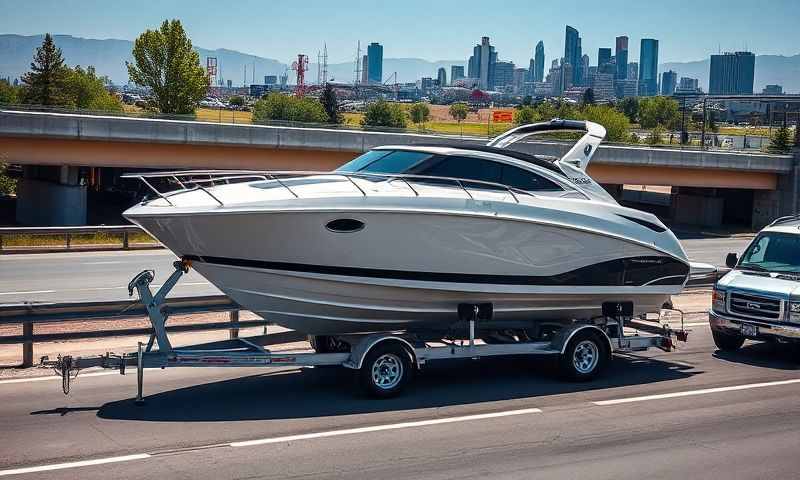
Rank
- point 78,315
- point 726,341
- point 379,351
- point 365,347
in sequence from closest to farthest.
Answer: point 365,347
point 379,351
point 78,315
point 726,341

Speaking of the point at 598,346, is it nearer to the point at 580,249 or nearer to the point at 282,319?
the point at 580,249

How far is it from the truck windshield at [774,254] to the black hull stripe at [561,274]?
1894 millimetres

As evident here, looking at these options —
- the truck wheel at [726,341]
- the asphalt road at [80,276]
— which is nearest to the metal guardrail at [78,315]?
the truck wheel at [726,341]

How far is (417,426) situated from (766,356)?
719 centimetres

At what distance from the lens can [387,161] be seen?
521 inches

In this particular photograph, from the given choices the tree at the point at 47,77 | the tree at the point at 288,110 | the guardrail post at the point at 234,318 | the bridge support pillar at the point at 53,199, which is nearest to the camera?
the guardrail post at the point at 234,318

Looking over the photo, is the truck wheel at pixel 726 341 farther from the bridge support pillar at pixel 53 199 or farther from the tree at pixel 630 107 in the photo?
the tree at pixel 630 107

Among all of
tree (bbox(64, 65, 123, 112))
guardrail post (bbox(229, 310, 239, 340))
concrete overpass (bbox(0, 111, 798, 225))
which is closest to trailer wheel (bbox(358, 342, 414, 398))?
guardrail post (bbox(229, 310, 239, 340))

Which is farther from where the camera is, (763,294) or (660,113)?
(660,113)

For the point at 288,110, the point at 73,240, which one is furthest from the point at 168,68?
the point at 73,240

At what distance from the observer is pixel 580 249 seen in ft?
43.4

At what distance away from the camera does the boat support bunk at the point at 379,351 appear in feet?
35.9

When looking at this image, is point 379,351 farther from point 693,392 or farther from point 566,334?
point 693,392

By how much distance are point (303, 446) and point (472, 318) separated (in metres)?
3.41
